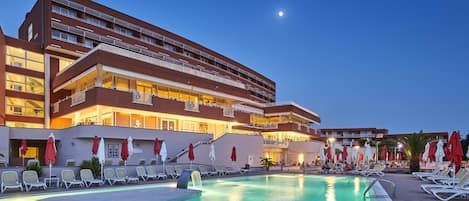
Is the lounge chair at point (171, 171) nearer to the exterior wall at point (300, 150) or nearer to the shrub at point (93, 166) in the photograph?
the shrub at point (93, 166)

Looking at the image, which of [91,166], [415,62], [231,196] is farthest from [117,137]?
[415,62]

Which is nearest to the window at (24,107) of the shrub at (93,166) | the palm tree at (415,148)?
the shrub at (93,166)

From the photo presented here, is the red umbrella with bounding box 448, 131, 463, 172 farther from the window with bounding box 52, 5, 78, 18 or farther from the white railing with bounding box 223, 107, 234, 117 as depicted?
the window with bounding box 52, 5, 78, 18

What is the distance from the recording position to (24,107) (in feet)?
106

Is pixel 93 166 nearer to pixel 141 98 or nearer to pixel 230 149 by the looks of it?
pixel 141 98

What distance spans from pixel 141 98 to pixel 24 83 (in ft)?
38.1

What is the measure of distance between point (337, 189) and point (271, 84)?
63422mm

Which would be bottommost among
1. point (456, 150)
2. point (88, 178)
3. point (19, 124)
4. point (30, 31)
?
point (88, 178)

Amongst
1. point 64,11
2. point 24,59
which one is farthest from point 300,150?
point 24,59

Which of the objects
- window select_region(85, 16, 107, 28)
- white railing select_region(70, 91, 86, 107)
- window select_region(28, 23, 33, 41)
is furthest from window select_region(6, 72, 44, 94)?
window select_region(85, 16, 107, 28)

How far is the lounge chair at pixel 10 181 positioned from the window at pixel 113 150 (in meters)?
9.16

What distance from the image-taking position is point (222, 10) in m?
78.3

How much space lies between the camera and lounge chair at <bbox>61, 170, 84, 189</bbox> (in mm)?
18016

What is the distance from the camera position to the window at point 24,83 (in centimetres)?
3173
